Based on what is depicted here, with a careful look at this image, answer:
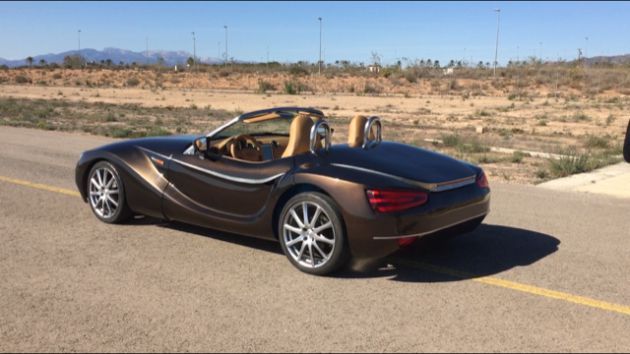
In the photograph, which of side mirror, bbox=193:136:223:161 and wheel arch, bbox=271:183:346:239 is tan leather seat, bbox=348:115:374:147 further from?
side mirror, bbox=193:136:223:161

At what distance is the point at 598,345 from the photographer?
4043mm

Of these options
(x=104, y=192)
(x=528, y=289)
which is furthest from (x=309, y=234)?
(x=104, y=192)

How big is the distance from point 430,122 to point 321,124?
2216cm

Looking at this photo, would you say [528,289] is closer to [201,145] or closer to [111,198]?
[201,145]

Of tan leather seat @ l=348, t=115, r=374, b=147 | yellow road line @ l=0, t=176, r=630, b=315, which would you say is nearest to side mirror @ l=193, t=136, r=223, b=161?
tan leather seat @ l=348, t=115, r=374, b=147

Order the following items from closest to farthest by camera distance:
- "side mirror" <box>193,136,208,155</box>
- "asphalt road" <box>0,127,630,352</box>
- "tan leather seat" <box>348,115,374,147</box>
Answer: "asphalt road" <box>0,127,630,352</box>
"tan leather seat" <box>348,115,374,147</box>
"side mirror" <box>193,136,208,155</box>

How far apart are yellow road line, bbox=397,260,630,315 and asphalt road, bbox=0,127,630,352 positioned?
0.02 meters

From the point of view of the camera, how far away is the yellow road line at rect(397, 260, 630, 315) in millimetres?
4738

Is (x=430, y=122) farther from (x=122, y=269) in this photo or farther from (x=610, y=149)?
(x=122, y=269)

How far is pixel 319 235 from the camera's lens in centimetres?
528

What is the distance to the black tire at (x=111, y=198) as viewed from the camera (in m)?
6.79

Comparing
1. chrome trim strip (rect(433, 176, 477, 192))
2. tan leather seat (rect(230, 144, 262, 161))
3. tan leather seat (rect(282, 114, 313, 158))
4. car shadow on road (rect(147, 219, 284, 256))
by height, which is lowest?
car shadow on road (rect(147, 219, 284, 256))

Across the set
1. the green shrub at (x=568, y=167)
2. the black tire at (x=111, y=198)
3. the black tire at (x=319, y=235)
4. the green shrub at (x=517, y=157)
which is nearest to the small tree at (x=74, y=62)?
the green shrub at (x=517, y=157)

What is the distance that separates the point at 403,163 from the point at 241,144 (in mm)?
1719
